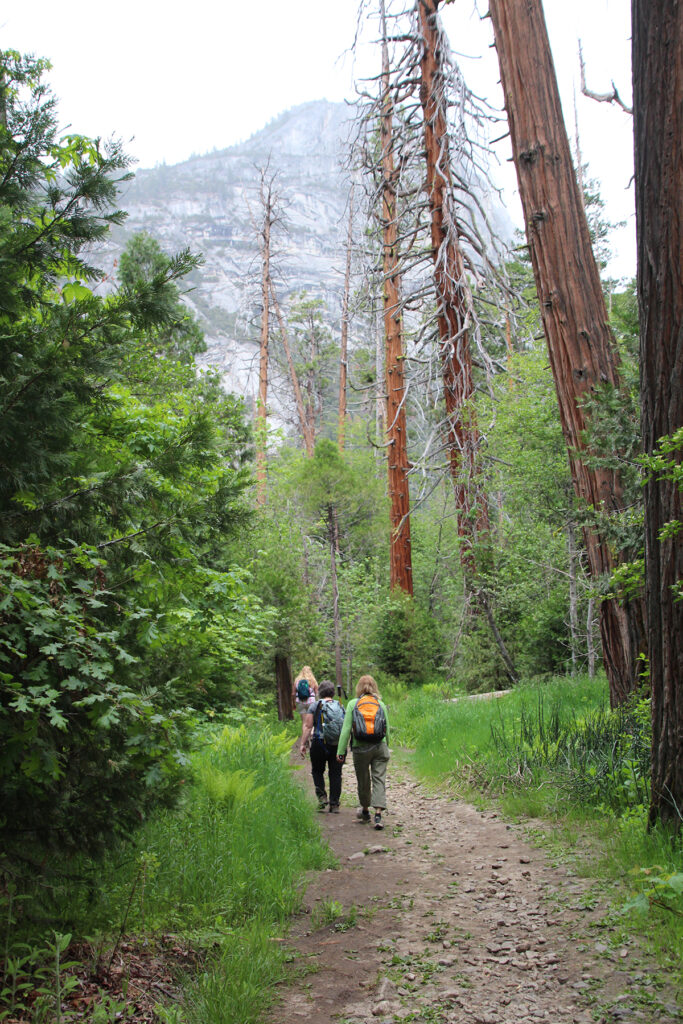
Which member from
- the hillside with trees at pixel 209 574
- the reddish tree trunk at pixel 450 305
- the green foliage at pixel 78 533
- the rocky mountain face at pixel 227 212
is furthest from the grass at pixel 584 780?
the rocky mountain face at pixel 227 212

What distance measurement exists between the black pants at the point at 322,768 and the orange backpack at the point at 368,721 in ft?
1.98

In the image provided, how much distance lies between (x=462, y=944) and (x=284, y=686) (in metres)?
10.9

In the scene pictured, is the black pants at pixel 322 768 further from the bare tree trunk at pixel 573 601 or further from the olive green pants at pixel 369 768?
the bare tree trunk at pixel 573 601

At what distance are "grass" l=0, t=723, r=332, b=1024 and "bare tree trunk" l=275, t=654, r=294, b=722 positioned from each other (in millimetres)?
8219

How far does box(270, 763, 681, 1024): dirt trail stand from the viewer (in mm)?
3188

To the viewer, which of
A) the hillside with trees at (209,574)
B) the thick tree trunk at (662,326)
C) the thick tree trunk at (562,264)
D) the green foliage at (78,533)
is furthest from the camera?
the thick tree trunk at (562,264)

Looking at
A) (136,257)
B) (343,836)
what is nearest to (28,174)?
(343,836)

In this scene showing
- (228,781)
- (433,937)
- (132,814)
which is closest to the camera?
(132,814)

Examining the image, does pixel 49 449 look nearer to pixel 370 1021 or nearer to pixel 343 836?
pixel 370 1021

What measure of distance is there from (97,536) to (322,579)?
14648 mm

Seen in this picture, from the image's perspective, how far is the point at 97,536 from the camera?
3414 millimetres

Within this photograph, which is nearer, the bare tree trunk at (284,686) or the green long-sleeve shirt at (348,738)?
the green long-sleeve shirt at (348,738)

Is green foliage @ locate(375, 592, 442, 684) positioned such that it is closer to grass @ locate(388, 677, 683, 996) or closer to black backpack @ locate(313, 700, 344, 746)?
grass @ locate(388, 677, 683, 996)

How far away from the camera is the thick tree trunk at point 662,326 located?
3.92 m
